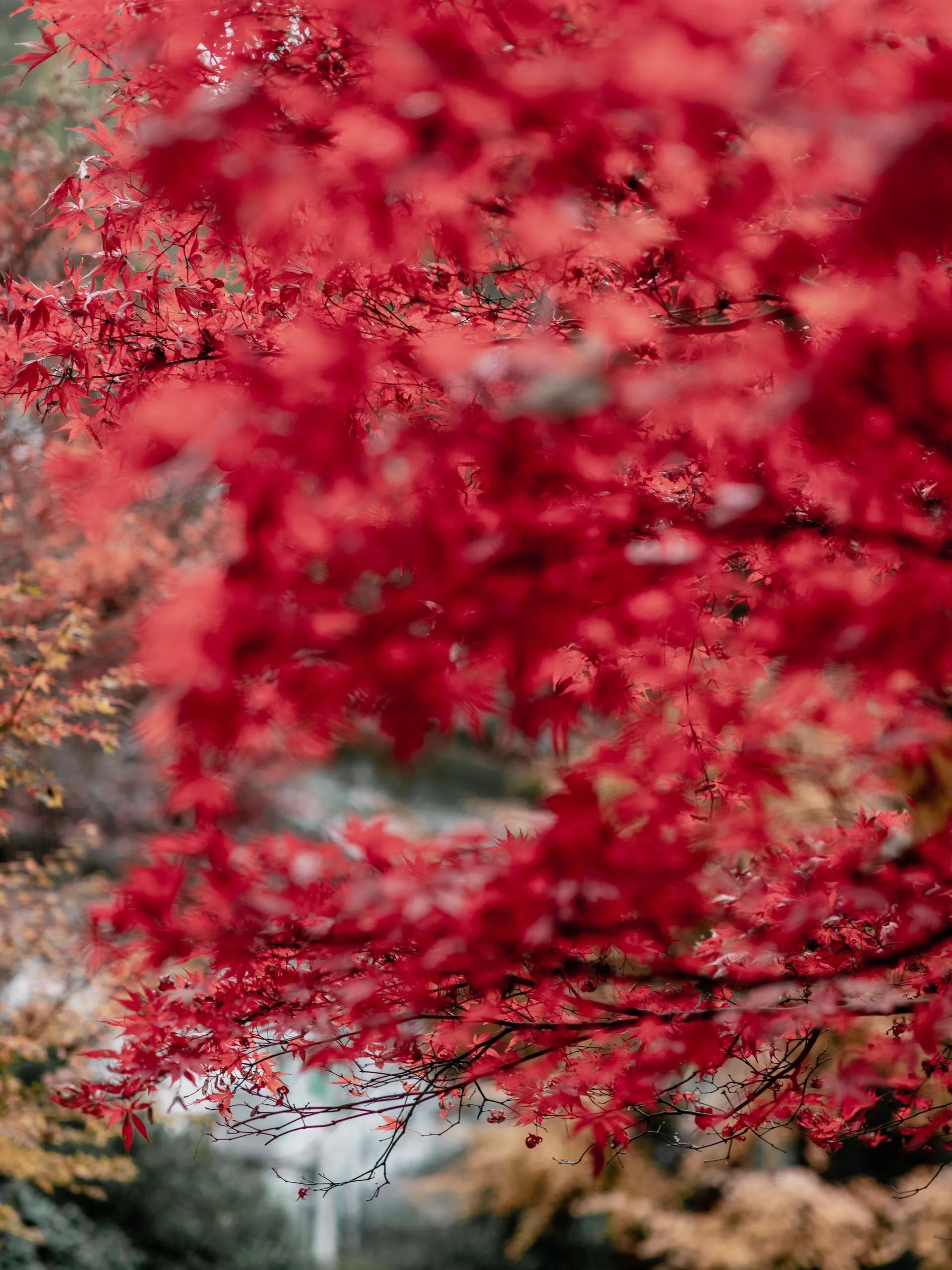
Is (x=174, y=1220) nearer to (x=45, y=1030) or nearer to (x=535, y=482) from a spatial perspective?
(x=45, y=1030)

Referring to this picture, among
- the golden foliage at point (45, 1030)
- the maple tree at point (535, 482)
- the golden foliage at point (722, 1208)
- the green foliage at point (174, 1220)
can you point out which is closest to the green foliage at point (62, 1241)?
the green foliage at point (174, 1220)

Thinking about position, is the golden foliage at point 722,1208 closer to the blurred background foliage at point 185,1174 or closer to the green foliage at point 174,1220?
the blurred background foliage at point 185,1174

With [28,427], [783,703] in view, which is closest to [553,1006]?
[783,703]

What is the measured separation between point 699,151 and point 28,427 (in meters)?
5.74

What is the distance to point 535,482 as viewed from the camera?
5.22 feet

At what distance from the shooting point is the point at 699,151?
143 centimetres

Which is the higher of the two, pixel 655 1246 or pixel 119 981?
pixel 119 981

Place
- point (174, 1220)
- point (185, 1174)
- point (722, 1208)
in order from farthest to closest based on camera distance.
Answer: point (185, 1174) < point (174, 1220) < point (722, 1208)

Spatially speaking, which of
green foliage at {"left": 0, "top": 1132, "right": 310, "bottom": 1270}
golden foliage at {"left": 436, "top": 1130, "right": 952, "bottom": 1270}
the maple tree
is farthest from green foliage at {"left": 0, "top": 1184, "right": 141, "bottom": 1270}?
the maple tree

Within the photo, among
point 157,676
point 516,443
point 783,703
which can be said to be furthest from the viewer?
point 783,703

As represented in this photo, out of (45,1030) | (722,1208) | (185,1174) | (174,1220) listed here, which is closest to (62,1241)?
(174,1220)

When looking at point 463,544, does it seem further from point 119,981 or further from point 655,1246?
point 655,1246

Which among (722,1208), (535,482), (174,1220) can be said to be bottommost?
(174,1220)

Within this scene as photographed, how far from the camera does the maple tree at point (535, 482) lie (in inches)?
53.8
